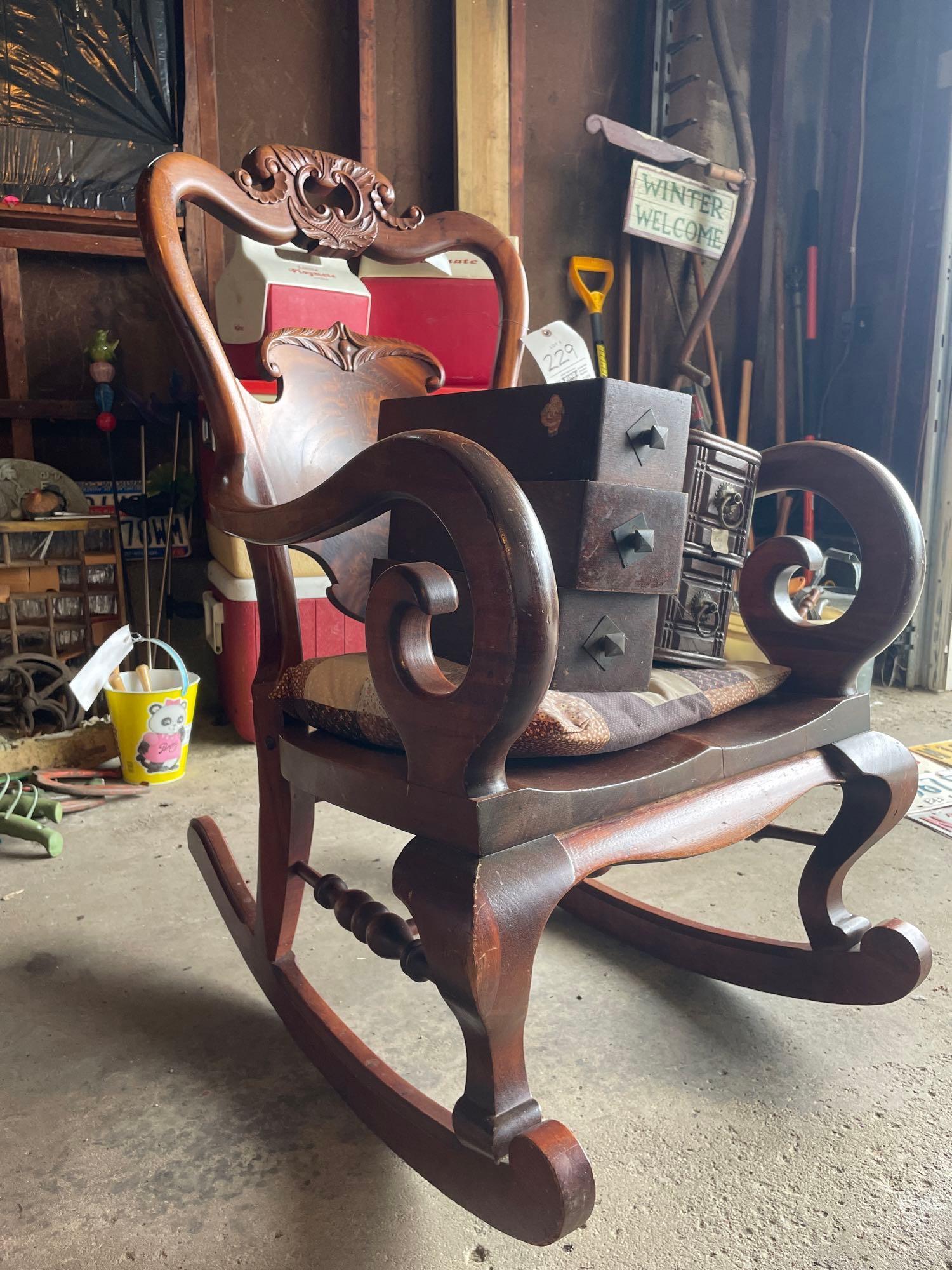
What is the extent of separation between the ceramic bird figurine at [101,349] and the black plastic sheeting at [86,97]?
0.34 m

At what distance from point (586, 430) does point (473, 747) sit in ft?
1.12

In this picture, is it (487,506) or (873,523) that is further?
(873,523)

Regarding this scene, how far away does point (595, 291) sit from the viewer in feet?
9.78

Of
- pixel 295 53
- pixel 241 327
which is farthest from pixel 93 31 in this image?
pixel 241 327

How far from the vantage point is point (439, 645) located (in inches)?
37.1

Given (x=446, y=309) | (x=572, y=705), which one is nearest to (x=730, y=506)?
(x=572, y=705)

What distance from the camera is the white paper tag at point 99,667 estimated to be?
4.75 ft

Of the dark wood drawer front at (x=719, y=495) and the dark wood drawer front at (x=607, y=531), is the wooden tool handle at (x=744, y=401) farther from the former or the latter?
the dark wood drawer front at (x=607, y=531)

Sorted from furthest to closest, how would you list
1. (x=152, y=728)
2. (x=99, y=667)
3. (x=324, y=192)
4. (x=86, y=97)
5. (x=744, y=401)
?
1. (x=744, y=401)
2. (x=86, y=97)
3. (x=152, y=728)
4. (x=99, y=667)
5. (x=324, y=192)

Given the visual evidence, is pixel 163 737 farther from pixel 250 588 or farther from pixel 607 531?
pixel 607 531

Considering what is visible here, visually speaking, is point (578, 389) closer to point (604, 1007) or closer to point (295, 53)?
point (604, 1007)

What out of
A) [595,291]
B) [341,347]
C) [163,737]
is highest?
[595,291]

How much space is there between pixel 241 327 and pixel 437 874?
5.84ft

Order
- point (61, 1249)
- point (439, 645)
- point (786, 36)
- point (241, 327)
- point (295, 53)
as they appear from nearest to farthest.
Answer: point (61, 1249), point (439, 645), point (241, 327), point (295, 53), point (786, 36)
